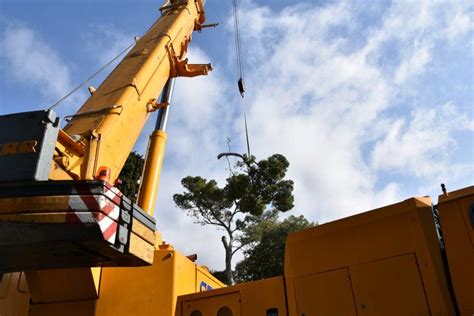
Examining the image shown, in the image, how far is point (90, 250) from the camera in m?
3.89

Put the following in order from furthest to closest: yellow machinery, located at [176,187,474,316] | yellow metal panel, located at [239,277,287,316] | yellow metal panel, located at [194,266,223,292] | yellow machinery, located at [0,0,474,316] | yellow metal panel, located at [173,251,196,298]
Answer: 1. yellow metal panel, located at [194,266,223,292]
2. yellow metal panel, located at [173,251,196,298]
3. yellow metal panel, located at [239,277,287,316]
4. yellow machinery, located at [176,187,474,316]
5. yellow machinery, located at [0,0,474,316]

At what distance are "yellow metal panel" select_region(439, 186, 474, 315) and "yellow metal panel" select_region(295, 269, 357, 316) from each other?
1058 millimetres

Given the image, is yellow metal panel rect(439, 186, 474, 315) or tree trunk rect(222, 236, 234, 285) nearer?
yellow metal panel rect(439, 186, 474, 315)

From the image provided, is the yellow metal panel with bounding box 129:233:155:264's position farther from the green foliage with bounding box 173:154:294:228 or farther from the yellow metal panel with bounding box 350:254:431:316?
the green foliage with bounding box 173:154:294:228

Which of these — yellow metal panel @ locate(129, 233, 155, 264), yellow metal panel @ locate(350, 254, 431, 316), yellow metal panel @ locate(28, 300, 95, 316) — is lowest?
yellow metal panel @ locate(350, 254, 431, 316)

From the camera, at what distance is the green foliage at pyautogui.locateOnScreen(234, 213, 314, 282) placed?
2511 centimetres

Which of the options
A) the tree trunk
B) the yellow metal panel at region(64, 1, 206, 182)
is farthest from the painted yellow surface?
the tree trunk

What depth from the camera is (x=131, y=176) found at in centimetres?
1928

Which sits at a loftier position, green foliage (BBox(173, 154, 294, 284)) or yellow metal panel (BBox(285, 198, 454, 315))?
green foliage (BBox(173, 154, 294, 284))

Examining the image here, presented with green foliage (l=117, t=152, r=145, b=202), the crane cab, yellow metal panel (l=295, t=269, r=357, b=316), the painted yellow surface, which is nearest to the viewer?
the crane cab

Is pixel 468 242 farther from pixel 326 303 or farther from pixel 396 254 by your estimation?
pixel 326 303

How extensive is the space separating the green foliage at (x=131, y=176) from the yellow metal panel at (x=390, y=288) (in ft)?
50.2

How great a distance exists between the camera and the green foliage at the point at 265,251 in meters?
25.1

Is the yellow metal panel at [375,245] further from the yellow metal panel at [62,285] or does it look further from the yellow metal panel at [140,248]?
the yellow metal panel at [62,285]
